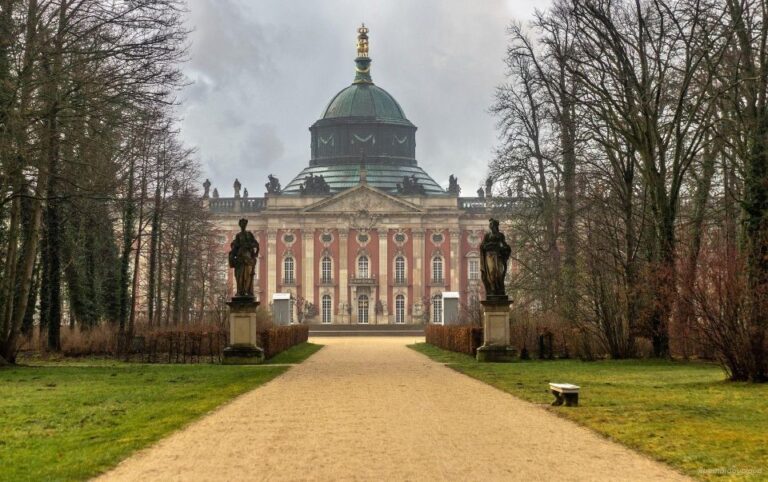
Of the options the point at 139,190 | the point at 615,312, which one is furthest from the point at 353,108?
the point at 615,312

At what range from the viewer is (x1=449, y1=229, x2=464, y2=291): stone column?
3661 inches

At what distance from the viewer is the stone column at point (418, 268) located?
92500 mm

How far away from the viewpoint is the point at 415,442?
1079 centimetres

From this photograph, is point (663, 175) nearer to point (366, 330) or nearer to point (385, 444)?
point (385, 444)

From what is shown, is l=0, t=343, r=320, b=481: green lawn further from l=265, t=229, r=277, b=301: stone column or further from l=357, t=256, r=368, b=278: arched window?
l=357, t=256, r=368, b=278: arched window

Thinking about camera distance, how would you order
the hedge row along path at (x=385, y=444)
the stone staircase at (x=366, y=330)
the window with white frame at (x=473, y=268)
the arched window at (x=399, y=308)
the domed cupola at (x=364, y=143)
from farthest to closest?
the domed cupola at (x=364, y=143) < the window with white frame at (x=473, y=268) < the arched window at (x=399, y=308) < the stone staircase at (x=366, y=330) < the hedge row along path at (x=385, y=444)

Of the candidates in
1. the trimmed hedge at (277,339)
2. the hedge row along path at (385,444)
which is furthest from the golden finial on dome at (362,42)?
the hedge row along path at (385,444)

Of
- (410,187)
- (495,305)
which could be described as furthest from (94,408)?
(410,187)

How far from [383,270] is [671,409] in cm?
7973

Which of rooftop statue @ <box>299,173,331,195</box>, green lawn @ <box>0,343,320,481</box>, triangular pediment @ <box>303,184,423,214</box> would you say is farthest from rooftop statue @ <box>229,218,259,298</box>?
rooftop statue @ <box>299,173,331,195</box>

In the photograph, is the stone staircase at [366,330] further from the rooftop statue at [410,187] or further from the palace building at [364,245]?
the rooftop statue at [410,187]

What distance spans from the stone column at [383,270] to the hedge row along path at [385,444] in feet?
250

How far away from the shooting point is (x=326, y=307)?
9294cm

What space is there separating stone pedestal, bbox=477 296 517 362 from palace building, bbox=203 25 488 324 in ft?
210
